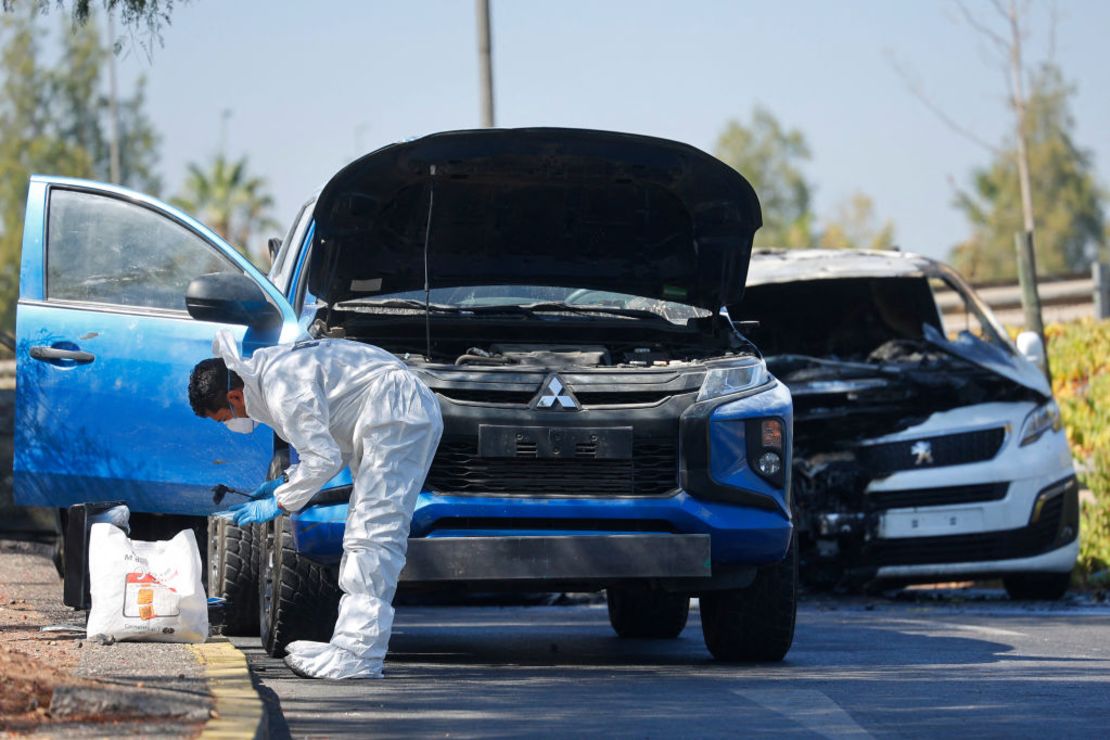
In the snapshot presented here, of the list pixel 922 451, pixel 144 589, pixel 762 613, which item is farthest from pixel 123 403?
pixel 922 451

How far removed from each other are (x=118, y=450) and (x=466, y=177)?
2210mm

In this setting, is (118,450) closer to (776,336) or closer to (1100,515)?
(776,336)

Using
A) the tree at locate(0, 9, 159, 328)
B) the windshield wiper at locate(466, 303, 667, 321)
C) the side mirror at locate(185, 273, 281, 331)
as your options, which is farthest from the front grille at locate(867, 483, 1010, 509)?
the tree at locate(0, 9, 159, 328)

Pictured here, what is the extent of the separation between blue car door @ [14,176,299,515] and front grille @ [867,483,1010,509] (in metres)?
5.04

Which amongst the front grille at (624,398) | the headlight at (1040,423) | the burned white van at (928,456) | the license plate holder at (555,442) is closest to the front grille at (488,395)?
the license plate holder at (555,442)

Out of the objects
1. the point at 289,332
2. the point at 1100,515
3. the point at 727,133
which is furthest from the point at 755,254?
the point at 727,133

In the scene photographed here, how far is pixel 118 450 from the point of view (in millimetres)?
9711

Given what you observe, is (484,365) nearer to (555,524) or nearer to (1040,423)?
(555,524)

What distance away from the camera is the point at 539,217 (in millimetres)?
9438

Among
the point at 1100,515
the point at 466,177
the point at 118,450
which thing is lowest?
the point at 1100,515

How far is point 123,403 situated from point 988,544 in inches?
234

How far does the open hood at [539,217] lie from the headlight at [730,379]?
82 centimetres

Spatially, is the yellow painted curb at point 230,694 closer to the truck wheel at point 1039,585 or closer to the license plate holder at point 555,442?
the license plate holder at point 555,442

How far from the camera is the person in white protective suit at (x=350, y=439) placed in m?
7.61
